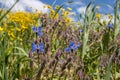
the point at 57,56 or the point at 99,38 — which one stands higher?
the point at 57,56

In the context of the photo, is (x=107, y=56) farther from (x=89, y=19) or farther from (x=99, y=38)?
(x=99, y=38)

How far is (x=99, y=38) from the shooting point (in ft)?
11.1

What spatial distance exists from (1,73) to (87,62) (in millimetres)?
1301

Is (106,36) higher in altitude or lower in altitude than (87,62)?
higher

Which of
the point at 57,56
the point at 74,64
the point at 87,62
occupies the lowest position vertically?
the point at 87,62

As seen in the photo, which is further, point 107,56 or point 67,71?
point 107,56

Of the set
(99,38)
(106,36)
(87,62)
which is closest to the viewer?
(106,36)

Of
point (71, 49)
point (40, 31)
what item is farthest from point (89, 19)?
point (71, 49)

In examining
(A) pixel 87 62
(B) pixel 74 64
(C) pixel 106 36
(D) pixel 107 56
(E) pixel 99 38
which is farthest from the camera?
(E) pixel 99 38

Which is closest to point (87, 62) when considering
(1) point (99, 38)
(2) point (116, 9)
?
(1) point (99, 38)

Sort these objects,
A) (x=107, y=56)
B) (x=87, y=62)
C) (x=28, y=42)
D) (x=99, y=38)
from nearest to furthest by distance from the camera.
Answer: (x=107, y=56), (x=87, y=62), (x=99, y=38), (x=28, y=42)

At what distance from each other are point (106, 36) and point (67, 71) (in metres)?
0.66

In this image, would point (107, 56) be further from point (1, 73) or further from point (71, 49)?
point (1, 73)

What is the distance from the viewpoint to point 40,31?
2.86 meters
